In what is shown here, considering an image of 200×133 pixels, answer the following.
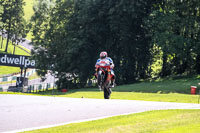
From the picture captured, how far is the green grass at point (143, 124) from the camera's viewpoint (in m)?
9.63

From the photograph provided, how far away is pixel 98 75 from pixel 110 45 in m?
35.0

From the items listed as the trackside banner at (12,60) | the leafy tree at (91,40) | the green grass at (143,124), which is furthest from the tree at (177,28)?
the green grass at (143,124)

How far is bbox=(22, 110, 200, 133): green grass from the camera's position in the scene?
9633mm

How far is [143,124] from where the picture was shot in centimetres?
1053

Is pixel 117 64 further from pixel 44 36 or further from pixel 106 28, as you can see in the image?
pixel 44 36

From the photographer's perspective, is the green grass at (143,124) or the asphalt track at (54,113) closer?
the green grass at (143,124)

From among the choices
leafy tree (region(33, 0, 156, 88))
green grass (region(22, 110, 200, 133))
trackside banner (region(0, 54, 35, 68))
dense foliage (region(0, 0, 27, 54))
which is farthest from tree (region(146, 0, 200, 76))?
dense foliage (region(0, 0, 27, 54))

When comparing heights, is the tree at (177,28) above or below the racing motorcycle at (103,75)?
above

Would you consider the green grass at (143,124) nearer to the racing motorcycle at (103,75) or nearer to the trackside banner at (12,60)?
the racing motorcycle at (103,75)

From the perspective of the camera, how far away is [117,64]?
2089 inches

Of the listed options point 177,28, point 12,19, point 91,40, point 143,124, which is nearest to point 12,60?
point 91,40

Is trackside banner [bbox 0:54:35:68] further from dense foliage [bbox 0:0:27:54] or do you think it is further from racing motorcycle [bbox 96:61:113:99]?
dense foliage [bbox 0:0:27:54]

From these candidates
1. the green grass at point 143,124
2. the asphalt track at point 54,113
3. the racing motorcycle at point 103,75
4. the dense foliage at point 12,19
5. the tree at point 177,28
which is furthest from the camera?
the dense foliage at point 12,19

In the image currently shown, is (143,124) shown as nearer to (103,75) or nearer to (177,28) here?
(103,75)
